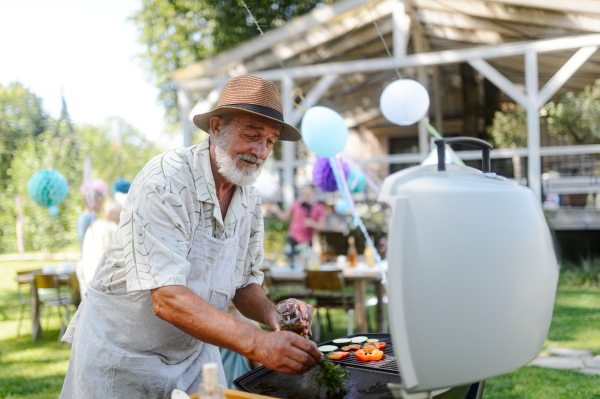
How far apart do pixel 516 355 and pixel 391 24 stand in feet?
31.6

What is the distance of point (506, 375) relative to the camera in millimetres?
4422

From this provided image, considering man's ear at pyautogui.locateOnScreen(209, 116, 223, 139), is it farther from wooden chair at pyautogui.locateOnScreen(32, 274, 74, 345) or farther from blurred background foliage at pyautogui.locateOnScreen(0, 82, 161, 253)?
blurred background foliage at pyautogui.locateOnScreen(0, 82, 161, 253)

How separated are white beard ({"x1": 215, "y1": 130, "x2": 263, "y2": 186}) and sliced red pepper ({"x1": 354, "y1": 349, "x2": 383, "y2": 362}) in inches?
26.3

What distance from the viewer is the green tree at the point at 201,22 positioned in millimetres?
14836

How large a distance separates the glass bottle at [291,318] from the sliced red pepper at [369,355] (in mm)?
204

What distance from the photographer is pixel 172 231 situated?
1.49 meters

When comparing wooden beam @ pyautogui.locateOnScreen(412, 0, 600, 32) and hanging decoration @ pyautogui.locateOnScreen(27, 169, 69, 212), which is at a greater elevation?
wooden beam @ pyautogui.locateOnScreen(412, 0, 600, 32)

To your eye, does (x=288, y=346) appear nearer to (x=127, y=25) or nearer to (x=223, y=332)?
(x=223, y=332)

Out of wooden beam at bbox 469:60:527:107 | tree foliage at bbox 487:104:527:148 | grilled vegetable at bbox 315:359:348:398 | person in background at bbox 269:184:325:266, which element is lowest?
person in background at bbox 269:184:325:266

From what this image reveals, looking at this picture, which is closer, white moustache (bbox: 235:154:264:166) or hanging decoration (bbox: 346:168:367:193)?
white moustache (bbox: 235:154:264:166)

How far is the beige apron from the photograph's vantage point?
1630 mm

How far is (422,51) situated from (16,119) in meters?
17.7

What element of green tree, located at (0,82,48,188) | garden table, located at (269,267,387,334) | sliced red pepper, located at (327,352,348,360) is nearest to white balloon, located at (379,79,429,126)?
garden table, located at (269,267,387,334)

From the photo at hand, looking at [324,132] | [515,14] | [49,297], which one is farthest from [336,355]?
[515,14]
